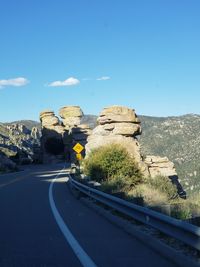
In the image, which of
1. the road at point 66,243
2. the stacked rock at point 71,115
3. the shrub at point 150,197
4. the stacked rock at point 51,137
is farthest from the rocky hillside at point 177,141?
the road at point 66,243

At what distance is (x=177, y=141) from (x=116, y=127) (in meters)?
96.3

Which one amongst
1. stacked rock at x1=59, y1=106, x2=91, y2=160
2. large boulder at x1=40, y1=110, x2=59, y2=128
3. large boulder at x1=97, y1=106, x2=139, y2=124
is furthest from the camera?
large boulder at x1=40, y1=110, x2=59, y2=128

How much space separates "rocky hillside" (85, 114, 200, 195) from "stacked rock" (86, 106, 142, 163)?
5284 cm

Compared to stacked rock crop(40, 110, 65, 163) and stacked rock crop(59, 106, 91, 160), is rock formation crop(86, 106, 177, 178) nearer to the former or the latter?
stacked rock crop(59, 106, 91, 160)

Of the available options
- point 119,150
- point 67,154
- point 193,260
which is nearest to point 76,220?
point 193,260

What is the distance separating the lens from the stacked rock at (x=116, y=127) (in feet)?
153

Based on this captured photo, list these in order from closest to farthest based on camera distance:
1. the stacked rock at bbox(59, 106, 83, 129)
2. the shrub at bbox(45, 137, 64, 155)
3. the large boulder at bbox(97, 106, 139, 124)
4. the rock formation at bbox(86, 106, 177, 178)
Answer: the rock formation at bbox(86, 106, 177, 178) → the large boulder at bbox(97, 106, 139, 124) → the shrub at bbox(45, 137, 64, 155) → the stacked rock at bbox(59, 106, 83, 129)

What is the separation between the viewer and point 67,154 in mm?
125250

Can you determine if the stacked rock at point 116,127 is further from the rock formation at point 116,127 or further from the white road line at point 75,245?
the white road line at point 75,245

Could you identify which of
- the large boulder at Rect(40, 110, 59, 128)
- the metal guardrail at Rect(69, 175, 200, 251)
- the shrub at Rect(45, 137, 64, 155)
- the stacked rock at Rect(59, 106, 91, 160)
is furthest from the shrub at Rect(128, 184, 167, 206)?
the large boulder at Rect(40, 110, 59, 128)

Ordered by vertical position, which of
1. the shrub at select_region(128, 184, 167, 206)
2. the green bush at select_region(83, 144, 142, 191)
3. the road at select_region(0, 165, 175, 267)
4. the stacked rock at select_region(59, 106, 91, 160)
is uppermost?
the stacked rock at select_region(59, 106, 91, 160)

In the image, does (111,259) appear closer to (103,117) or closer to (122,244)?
(122,244)

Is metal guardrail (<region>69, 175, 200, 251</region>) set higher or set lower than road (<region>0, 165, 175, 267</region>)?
higher

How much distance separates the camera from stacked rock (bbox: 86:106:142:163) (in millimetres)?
46500
